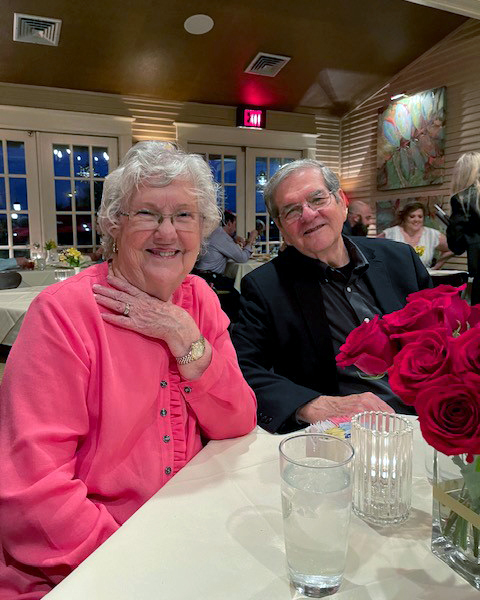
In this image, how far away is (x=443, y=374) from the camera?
65 cm

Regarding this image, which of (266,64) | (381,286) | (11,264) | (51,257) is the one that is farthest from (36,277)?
(266,64)

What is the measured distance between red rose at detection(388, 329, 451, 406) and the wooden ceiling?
629 centimetres

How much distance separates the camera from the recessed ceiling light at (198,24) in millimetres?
6090

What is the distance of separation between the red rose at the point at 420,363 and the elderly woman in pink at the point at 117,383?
2.12 ft

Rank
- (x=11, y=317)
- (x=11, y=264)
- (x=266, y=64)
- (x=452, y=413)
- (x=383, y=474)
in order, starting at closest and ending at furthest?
(x=452, y=413)
(x=383, y=474)
(x=11, y=317)
(x=11, y=264)
(x=266, y=64)

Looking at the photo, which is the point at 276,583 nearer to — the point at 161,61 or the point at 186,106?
the point at 161,61

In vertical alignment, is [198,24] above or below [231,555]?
above

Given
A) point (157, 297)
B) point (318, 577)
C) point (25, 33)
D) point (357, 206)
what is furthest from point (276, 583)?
point (25, 33)

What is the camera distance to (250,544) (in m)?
0.82

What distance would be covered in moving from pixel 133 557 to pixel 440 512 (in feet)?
1.63

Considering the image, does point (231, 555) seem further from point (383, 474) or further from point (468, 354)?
point (468, 354)

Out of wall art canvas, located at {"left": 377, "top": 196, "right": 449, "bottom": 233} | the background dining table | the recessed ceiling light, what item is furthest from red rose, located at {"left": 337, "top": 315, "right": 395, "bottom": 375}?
wall art canvas, located at {"left": 377, "top": 196, "right": 449, "bottom": 233}

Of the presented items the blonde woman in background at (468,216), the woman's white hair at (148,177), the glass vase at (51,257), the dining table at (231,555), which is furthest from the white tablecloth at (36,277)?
the dining table at (231,555)

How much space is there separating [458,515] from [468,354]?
10.8 inches
